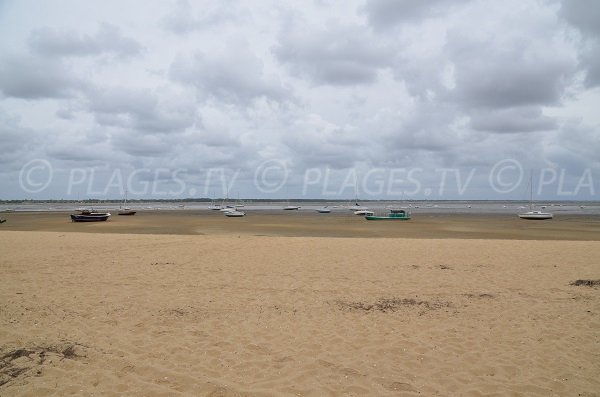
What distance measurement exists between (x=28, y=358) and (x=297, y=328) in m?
5.11

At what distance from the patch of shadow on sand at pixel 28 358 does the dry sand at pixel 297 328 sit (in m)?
0.03

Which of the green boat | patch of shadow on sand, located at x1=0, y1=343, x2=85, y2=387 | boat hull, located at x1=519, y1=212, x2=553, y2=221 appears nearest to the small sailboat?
the green boat

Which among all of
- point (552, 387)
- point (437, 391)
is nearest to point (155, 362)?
point (437, 391)

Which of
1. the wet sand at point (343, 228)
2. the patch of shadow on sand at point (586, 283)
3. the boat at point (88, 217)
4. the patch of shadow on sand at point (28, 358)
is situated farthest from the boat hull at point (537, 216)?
the patch of shadow on sand at point (28, 358)

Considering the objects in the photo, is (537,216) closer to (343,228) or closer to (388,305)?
(343,228)

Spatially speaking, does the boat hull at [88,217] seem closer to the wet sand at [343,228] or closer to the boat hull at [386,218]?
the wet sand at [343,228]

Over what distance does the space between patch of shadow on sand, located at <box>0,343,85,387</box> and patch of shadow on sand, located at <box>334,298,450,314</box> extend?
632cm

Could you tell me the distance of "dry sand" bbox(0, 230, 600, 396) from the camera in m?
6.19

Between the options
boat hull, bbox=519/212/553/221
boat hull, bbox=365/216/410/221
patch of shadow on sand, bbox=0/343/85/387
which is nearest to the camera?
patch of shadow on sand, bbox=0/343/85/387

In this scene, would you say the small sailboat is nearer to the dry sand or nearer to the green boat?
the green boat

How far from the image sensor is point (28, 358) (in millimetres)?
6754

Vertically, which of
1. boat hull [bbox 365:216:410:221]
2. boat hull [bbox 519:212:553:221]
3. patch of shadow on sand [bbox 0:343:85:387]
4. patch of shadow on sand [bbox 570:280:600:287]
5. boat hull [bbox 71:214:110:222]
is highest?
boat hull [bbox 519:212:553:221]

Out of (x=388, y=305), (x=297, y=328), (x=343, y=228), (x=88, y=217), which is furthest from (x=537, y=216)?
(x=88, y=217)

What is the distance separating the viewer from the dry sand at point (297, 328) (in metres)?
6.19
